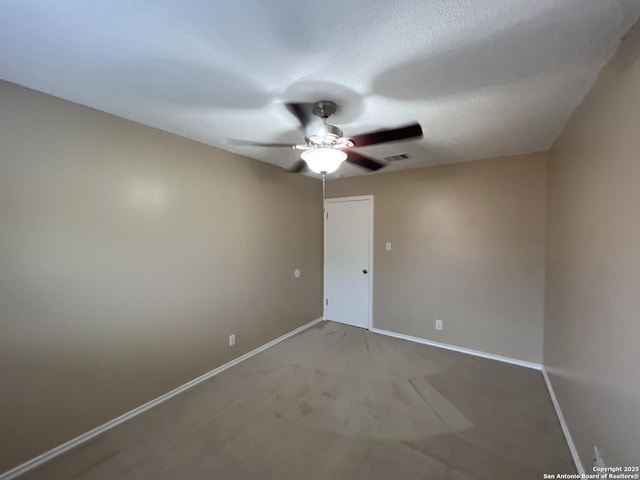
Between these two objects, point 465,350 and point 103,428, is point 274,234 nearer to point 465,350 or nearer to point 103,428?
point 103,428

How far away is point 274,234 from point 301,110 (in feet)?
6.30

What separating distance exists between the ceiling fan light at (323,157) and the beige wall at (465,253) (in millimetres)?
2218

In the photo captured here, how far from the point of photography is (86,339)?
197 centimetres

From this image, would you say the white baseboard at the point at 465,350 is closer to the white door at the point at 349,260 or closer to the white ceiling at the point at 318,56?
the white door at the point at 349,260

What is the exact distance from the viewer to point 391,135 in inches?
73.7

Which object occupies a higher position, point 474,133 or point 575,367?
point 474,133

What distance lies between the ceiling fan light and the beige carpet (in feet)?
6.34

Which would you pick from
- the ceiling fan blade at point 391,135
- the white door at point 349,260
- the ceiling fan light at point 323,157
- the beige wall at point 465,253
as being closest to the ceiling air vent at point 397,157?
the beige wall at point 465,253

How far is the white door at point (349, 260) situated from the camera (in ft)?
Result: 13.6

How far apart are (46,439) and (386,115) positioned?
3.19 metres

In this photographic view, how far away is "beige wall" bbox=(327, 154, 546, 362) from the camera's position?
3029 mm

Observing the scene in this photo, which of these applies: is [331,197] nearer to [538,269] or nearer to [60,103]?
[538,269]

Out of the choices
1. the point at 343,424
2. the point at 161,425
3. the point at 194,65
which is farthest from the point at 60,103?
the point at 343,424

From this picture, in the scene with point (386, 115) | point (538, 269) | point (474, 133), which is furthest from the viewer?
point (538, 269)
